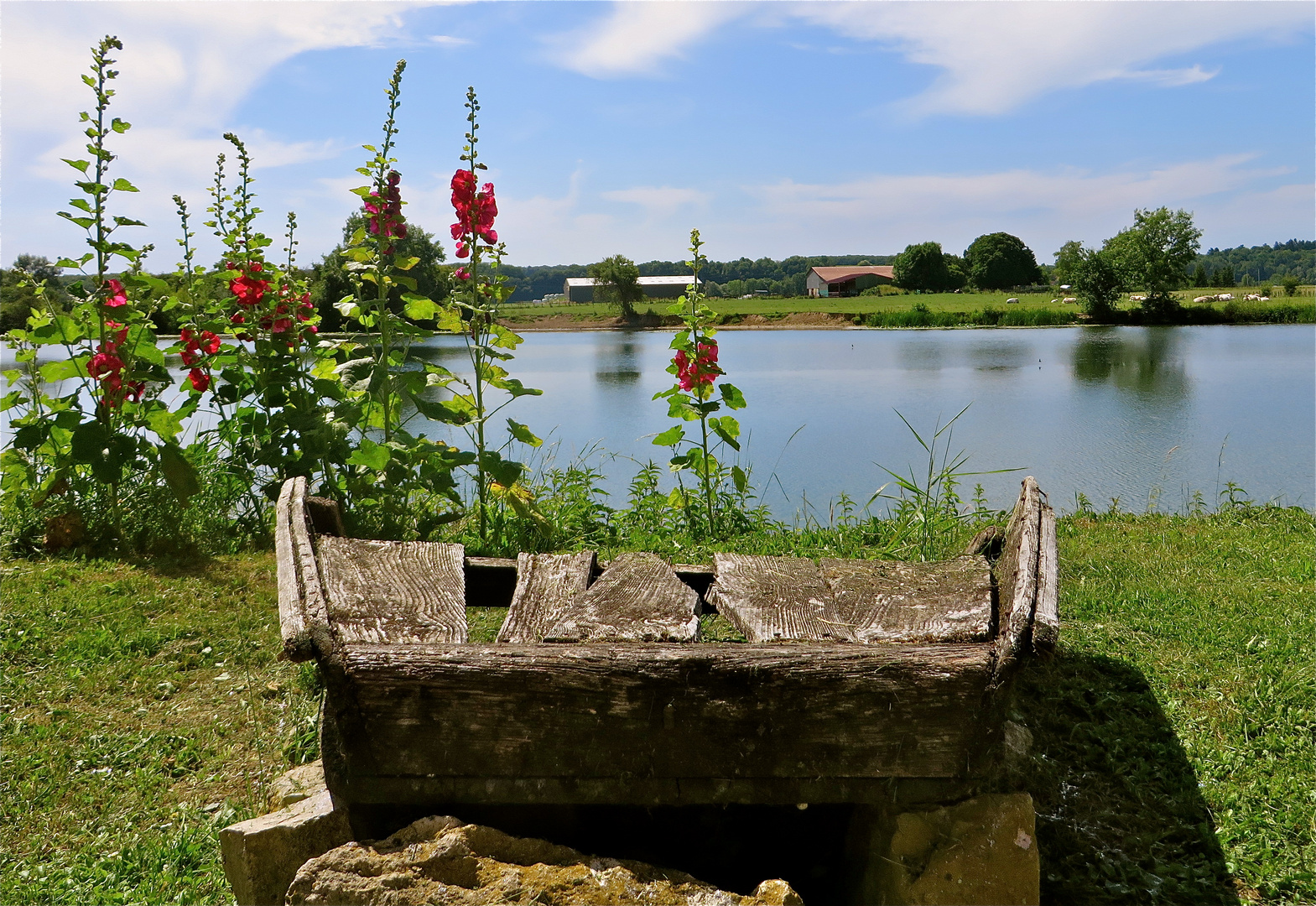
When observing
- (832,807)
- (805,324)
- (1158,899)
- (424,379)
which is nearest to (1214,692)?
(1158,899)

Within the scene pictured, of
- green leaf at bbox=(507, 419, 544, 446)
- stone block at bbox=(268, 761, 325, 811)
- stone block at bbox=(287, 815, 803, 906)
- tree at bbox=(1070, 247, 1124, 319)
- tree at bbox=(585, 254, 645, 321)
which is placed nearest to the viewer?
stone block at bbox=(287, 815, 803, 906)

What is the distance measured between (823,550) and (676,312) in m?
1.57

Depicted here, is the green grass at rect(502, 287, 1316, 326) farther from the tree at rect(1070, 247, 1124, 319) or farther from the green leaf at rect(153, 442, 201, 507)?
the green leaf at rect(153, 442, 201, 507)

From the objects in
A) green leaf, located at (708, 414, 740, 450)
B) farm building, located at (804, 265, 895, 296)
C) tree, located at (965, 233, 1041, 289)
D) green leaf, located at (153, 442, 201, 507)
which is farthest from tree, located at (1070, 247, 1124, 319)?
green leaf, located at (153, 442, 201, 507)

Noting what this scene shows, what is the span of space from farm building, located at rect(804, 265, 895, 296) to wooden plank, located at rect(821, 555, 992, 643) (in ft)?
187

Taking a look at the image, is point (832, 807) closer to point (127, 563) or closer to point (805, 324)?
point (127, 563)

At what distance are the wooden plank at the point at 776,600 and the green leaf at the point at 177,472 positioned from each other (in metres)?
3.26

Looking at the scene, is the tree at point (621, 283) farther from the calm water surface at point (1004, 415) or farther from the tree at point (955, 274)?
the tree at point (955, 274)

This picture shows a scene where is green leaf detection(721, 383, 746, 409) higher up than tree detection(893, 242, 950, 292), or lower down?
lower down

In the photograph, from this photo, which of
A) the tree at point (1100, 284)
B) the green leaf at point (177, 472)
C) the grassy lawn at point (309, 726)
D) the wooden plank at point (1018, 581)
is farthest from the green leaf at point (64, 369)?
the tree at point (1100, 284)

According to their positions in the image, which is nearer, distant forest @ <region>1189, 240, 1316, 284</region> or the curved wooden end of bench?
the curved wooden end of bench

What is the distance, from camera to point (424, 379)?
430cm

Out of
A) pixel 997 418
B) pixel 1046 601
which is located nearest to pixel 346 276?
pixel 1046 601

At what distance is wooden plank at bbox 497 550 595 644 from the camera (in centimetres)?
211
